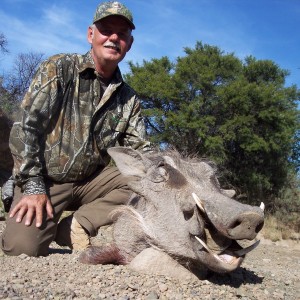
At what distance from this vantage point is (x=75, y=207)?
478cm

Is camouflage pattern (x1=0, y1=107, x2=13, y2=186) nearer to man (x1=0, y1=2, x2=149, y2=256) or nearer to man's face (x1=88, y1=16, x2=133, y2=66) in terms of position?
man (x1=0, y1=2, x2=149, y2=256)

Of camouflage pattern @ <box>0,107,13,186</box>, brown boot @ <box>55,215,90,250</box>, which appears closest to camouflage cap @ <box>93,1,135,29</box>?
brown boot @ <box>55,215,90,250</box>

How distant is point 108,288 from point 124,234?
580mm

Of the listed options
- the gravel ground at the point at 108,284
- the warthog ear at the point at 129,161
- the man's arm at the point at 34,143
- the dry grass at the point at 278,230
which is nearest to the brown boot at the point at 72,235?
the man's arm at the point at 34,143

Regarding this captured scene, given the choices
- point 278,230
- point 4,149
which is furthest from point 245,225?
point 278,230

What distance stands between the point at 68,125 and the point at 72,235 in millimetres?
1027

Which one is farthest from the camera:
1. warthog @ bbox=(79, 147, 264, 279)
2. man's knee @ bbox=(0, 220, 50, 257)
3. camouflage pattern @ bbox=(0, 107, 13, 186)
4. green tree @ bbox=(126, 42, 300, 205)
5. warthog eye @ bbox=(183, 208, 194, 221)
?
green tree @ bbox=(126, 42, 300, 205)

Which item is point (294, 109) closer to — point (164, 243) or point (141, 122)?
point (141, 122)

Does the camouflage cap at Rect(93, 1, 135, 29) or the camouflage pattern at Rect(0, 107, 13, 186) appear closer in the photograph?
the camouflage cap at Rect(93, 1, 135, 29)

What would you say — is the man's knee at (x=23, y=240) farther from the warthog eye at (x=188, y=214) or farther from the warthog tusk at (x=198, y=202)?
the warthog tusk at (x=198, y=202)

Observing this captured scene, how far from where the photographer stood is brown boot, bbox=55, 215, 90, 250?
14.5 ft

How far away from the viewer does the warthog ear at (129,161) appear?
3426mm

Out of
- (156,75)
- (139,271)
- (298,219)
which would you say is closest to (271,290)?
(139,271)

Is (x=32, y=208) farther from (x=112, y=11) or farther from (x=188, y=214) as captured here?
(x=112, y=11)
